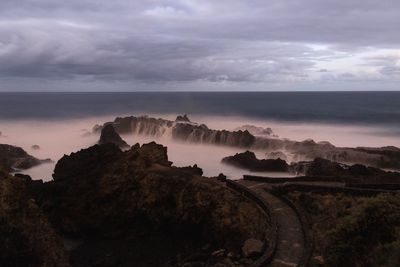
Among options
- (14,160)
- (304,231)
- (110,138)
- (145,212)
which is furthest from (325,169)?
(14,160)

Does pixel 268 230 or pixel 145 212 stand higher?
pixel 268 230

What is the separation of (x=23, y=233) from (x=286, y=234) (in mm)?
11789

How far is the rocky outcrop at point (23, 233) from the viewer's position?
18.5m

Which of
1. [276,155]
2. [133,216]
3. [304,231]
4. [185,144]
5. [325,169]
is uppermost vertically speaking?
[185,144]

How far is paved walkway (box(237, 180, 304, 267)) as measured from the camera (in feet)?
63.3

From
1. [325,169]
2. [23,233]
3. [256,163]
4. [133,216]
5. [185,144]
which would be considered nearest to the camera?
[23,233]

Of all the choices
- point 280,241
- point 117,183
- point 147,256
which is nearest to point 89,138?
point 117,183

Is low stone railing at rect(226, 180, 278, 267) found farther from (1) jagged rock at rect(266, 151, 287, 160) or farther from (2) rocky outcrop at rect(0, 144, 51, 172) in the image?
(2) rocky outcrop at rect(0, 144, 51, 172)

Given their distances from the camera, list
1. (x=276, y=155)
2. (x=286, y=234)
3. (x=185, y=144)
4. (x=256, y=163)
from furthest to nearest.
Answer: (x=185, y=144), (x=276, y=155), (x=256, y=163), (x=286, y=234)

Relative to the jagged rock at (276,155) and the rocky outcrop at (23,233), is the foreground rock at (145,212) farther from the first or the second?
the jagged rock at (276,155)

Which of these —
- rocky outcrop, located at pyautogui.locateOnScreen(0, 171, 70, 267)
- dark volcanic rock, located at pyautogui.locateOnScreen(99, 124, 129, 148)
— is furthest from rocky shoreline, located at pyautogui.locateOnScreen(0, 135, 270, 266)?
dark volcanic rock, located at pyautogui.locateOnScreen(99, 124, 129, 148)

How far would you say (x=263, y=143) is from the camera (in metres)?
60.1

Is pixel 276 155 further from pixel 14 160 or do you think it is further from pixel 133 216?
pixel 14 160

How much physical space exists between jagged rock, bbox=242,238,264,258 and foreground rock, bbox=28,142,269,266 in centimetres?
93
